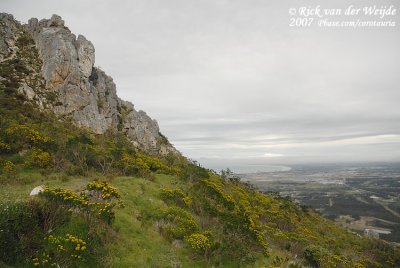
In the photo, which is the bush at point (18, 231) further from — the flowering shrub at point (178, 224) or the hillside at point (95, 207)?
the flowering shrub at point (178, 224)

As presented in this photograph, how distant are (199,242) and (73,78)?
41.1m

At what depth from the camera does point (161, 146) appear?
2468 inches

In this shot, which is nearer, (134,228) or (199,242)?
(199,242)

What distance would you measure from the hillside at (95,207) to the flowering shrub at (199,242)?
5 cm

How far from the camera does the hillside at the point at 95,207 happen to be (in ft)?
31.2

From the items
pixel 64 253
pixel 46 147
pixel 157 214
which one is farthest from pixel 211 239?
pixel 46 147

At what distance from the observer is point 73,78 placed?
44.8m

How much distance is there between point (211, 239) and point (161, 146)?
164 ft

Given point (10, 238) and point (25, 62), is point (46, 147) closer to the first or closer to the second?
point (10, 238)

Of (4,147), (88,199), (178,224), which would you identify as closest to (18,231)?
(88,199)

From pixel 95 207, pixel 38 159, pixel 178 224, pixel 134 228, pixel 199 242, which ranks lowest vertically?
pixel 199 242

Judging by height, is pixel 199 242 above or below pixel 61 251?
below

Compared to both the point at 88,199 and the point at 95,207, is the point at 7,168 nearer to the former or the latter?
the point at 88,199

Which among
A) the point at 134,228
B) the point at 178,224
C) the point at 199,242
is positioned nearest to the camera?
the point at 199,242
